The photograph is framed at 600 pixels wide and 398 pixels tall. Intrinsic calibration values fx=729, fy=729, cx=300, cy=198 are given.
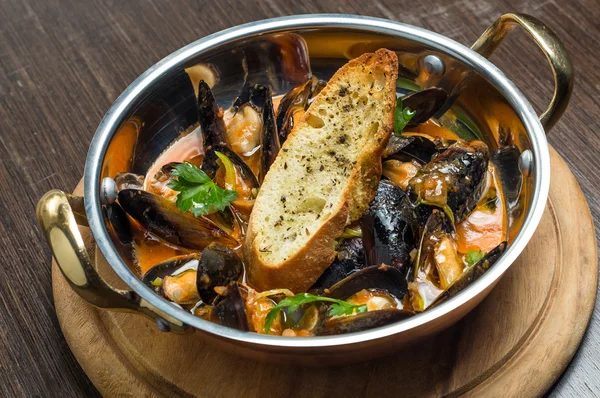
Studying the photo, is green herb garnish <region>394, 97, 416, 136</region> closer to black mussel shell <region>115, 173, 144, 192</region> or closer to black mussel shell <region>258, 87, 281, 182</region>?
black mussel shell <region>258, 87, 281, 182</region>

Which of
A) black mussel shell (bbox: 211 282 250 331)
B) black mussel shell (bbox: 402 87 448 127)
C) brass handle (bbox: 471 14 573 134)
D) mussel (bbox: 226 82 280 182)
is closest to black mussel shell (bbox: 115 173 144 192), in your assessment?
mussel (bbox: 226 82 280 182)

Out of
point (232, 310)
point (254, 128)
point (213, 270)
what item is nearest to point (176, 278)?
point (213, 270)

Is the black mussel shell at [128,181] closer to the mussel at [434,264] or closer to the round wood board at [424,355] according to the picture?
the round wood board at [424,355]

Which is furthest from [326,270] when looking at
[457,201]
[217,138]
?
[217,138]

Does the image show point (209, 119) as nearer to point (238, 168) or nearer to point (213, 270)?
point (238, 168)

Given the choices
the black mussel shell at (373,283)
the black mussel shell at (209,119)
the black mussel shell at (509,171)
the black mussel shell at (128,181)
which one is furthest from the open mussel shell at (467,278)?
the black mussel shell at (128,181)
